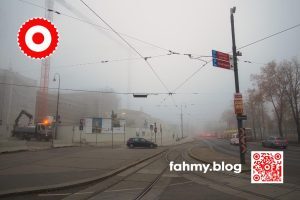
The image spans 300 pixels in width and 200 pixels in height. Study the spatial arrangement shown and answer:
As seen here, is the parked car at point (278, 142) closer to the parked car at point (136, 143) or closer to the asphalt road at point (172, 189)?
the parked car at point (136, 143)

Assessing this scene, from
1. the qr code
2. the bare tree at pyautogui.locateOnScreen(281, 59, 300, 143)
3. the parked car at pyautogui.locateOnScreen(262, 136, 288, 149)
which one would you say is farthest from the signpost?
the bare tree at pyautogui.locateOnScreen(281, 59, 300, 143)

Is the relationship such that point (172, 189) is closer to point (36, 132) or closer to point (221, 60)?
point (221, 60)

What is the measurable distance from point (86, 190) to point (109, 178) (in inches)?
114

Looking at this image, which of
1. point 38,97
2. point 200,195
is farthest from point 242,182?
point 38,97

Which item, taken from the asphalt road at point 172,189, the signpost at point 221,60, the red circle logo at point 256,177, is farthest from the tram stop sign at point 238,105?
the red circle logo at point 256,177

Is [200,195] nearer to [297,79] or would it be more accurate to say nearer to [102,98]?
[297,79]

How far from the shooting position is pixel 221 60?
710 inches

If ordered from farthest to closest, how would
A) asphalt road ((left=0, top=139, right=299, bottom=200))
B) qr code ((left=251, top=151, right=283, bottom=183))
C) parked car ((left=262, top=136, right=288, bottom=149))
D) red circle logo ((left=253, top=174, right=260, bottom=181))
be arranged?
parked car ((left=262, top=136, right=288, bottom=149)) < red circle logo ((left=253, top=174, right=260, bottom=181)) < qr code ((left=251, top=151, right=283, bottom=183)) < asphalt road ((left=0, top=139, right=299, bottom=200))

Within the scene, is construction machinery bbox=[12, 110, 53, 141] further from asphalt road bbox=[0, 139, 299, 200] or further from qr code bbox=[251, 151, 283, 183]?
qr code bbox=[251, 151, 283, 183]

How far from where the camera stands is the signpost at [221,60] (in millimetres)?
17922

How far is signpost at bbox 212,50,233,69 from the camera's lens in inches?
706

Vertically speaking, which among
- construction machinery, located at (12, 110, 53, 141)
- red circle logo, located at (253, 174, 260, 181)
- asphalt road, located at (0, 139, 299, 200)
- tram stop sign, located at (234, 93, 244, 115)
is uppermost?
tram stop sign, located at (234, 93, 244, 115)

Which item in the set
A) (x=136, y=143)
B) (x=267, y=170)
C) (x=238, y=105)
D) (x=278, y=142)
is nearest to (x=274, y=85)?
(x=278, y=142)

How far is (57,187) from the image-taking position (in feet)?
33.4
